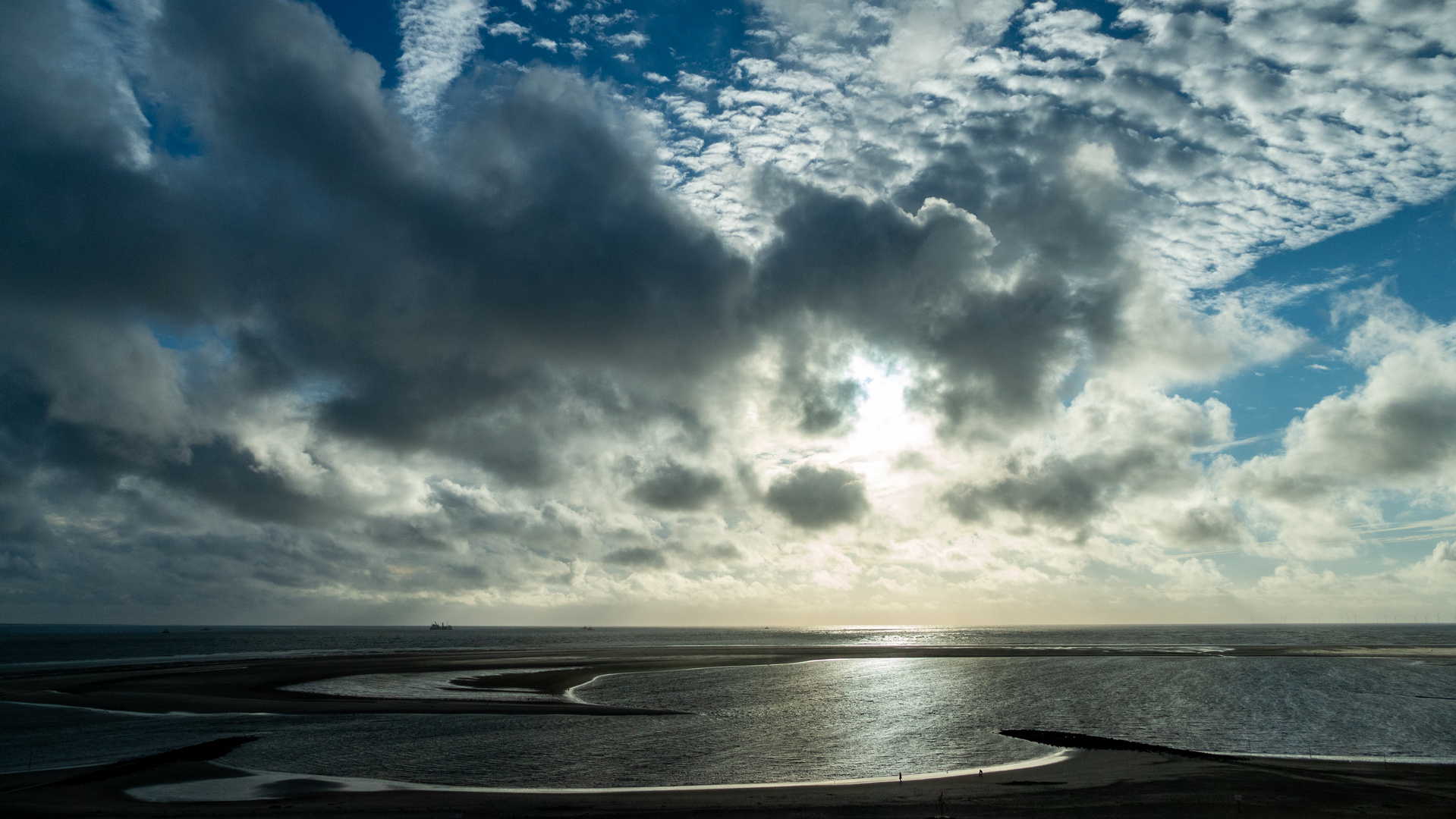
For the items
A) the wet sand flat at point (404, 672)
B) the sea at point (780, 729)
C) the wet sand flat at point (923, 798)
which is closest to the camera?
the wet sand flat at point (923, 798)

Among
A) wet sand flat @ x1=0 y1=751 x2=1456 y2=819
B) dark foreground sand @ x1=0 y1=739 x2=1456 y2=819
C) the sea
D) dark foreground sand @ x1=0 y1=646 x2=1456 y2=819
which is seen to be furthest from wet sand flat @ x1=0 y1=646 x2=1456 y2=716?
wet sand flat @ x1=0 y1=751 x2=1456 y2=819

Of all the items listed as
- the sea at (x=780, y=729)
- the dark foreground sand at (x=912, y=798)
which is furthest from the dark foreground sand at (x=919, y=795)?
the sea at (x=780, y=729)

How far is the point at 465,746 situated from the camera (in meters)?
39.1

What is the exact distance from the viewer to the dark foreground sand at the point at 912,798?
25453 mm

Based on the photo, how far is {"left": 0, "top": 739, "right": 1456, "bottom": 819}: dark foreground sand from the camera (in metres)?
25.5

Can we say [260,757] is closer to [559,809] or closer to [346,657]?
[559,809]

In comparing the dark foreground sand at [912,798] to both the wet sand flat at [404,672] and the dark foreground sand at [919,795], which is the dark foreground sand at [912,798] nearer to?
the dark foreground sand at [919,795]

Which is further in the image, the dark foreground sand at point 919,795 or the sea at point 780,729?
the sea at point 780,729

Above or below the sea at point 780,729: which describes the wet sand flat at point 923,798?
above

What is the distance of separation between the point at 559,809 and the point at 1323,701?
6160 cm

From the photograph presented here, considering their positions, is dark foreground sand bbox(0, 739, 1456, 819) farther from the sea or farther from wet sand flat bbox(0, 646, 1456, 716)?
wet sand flat bbox(0, 646, 1456, 716)

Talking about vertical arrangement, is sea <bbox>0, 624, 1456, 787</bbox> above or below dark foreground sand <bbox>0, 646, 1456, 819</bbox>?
below

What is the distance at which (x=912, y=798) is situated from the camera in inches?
1089

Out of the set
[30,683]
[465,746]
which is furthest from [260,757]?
[30,683]
